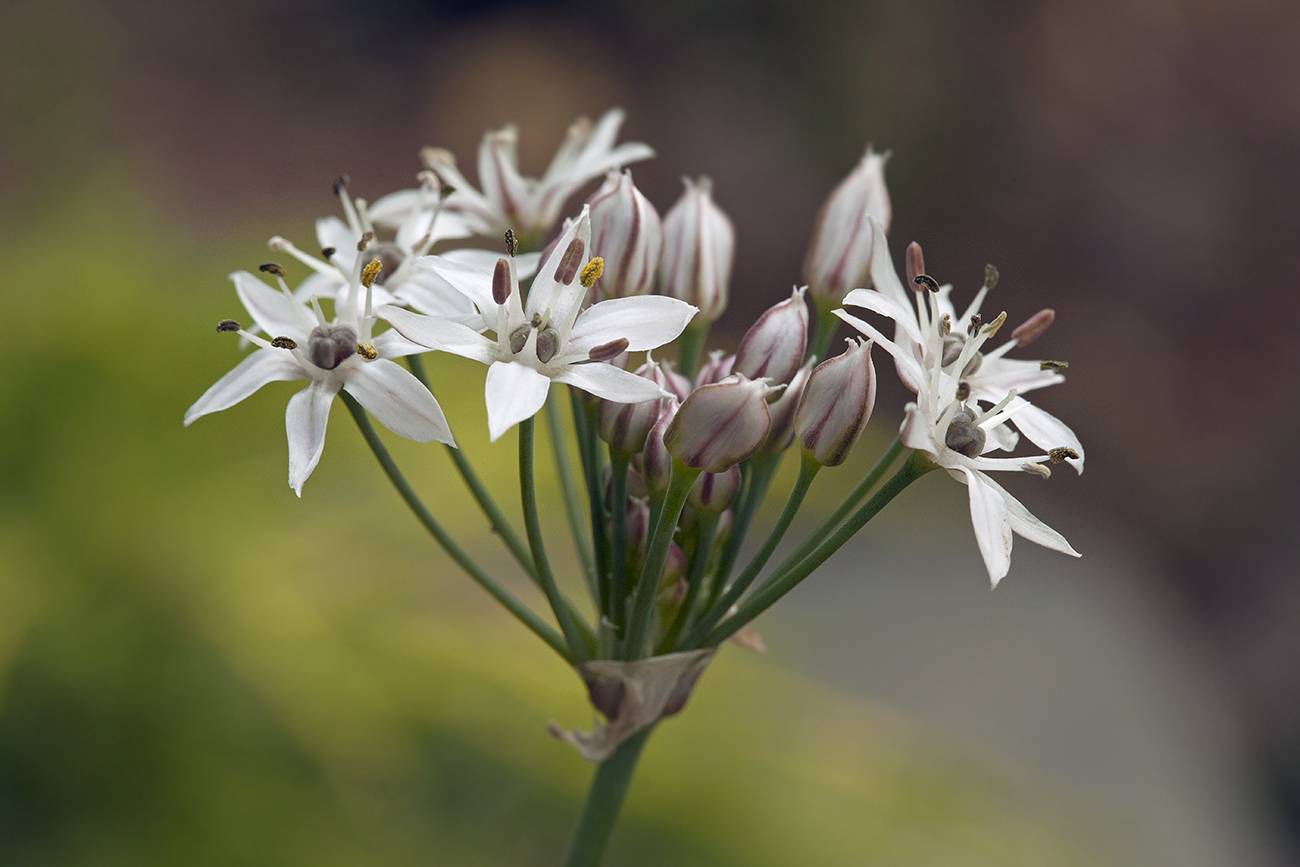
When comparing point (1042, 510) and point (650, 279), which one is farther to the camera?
point (1042, 510)

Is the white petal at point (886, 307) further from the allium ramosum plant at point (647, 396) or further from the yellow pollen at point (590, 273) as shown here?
the yellow pollen at point (590, 273)

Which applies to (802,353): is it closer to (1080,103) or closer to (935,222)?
(935,222)

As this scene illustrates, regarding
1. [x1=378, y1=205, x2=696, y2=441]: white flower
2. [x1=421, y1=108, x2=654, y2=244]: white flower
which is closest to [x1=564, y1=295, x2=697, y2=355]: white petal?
[x1=378, y1=205, x2=696, y2=441]: white flower

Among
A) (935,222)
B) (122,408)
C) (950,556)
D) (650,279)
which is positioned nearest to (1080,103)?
(935,222)

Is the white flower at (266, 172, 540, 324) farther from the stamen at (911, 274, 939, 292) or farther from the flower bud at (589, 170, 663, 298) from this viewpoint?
the stamen at (911, 274, 939, 292)

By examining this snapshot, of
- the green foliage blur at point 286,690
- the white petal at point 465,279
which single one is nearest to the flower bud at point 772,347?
the white petal at point 465,279

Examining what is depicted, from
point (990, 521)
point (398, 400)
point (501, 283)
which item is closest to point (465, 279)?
point (501, 283)

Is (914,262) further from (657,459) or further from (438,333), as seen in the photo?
(438,333)
